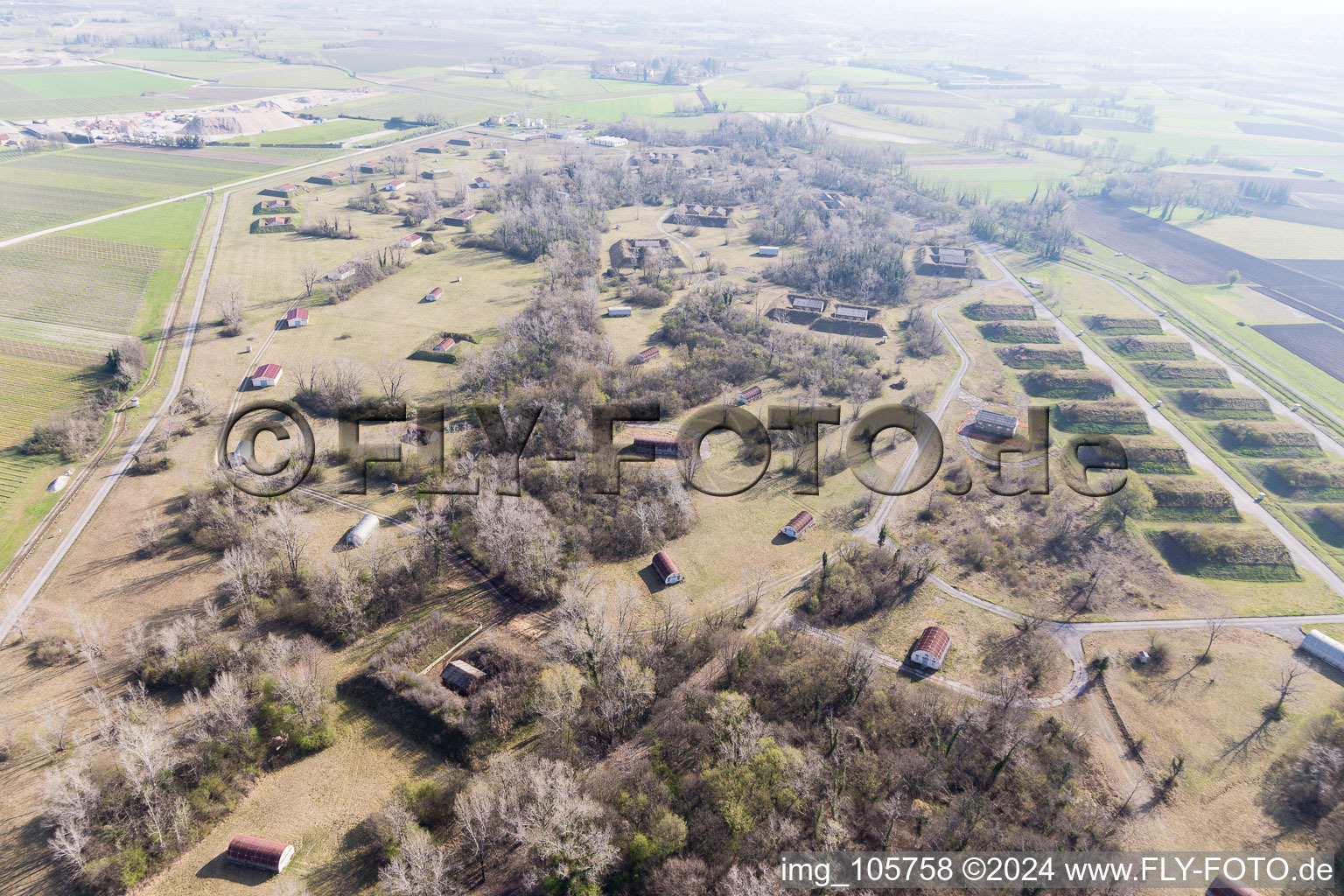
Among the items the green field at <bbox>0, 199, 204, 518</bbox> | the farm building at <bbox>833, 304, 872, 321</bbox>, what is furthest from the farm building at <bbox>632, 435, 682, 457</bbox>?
the green field at <bbox>0, 199, 204, 518</bbox>

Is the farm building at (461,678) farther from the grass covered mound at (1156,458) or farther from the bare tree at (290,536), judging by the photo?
the grass covered mound at (1156,458)

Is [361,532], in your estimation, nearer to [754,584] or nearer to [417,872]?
[417,872]

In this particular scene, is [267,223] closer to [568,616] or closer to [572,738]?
[568,616]

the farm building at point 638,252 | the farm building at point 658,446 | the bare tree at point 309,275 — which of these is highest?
the farm building at point 638,252

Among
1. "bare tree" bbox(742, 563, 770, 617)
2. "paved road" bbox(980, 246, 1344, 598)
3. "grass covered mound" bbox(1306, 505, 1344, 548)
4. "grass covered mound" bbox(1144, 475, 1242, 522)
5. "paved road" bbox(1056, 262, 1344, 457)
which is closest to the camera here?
"bare tree" bbox(742, 563, 770, 617)

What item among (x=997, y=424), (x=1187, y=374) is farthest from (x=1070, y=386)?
(x=997, y=424)

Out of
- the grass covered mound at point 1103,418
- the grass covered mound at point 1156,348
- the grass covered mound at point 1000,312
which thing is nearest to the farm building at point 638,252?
the grass covered mound at point 1000,312

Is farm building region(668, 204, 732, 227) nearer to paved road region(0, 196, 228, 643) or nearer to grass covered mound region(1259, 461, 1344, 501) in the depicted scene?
paved road region(0, 196, 228, 643)
